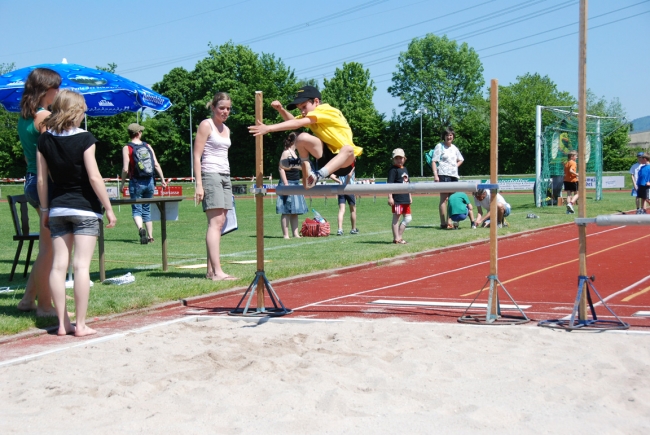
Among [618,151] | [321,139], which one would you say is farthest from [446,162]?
[618,151]

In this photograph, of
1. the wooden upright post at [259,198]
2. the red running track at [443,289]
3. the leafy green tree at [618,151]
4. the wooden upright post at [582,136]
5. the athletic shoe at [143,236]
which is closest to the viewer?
the wooden upright post at [582,136]

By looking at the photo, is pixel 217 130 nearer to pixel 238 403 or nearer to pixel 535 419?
pixel 238 403

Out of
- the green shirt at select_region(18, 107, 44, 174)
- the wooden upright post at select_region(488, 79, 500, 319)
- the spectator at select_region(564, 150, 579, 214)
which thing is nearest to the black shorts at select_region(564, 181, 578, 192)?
the spectator at select_region(564, 150, 579, 214)

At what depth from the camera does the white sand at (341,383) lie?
12.6 feet

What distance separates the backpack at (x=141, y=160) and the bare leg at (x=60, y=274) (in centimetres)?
719

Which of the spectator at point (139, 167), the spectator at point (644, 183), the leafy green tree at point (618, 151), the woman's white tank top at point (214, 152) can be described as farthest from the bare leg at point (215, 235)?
the leafy green tree at point (618, 151)

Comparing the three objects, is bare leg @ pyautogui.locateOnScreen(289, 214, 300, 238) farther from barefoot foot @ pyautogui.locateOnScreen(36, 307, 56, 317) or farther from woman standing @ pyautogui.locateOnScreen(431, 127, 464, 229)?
barefoot foot @ pyautogui.locateOnScreen(36, 307, 56, 317)

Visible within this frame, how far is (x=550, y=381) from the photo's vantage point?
14.9ft

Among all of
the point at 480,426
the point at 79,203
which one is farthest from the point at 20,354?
the point at 480,426

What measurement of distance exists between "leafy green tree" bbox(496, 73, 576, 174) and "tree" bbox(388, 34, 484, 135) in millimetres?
4590

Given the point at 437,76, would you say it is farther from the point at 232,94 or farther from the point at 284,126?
the point at 284,126

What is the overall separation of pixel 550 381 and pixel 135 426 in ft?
8.09

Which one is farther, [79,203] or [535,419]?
[79,203]

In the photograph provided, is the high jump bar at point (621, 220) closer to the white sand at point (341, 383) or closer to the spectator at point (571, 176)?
the white sand at point (341, 383)
